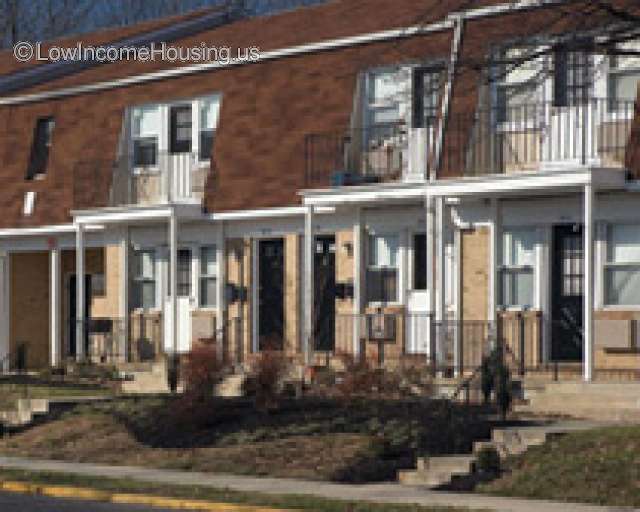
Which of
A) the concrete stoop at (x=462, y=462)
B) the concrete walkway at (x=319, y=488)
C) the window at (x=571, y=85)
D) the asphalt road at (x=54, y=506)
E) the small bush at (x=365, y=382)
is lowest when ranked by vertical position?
the asphalt road at (x=54, y=506)

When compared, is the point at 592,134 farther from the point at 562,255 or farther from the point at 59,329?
the point at 59,329

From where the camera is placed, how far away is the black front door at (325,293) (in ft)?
98.4

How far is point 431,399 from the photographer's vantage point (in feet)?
76.7

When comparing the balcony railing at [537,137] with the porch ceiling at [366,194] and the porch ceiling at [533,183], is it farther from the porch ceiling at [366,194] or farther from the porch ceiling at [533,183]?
the porch ceiling at [366,194]

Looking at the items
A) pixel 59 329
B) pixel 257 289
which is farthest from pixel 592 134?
pixel 59 329

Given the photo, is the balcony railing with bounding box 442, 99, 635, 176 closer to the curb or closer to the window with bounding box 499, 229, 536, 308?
the window with bounding box 499, 229, 536, 308

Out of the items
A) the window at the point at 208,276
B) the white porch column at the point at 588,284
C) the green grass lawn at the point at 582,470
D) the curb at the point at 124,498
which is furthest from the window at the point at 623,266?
the window at the point at 208,276

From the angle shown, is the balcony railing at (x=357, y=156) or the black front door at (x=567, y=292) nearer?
the black front door at (x=567, y=292)

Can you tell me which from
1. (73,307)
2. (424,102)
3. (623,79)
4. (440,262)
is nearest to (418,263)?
(440,262)

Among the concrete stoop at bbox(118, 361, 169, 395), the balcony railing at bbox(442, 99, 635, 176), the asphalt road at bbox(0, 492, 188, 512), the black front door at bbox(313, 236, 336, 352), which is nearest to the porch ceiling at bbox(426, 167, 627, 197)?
the balcony railing at bbox(442, 99, 635, 176)

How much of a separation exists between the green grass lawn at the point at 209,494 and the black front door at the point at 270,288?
10321 mm

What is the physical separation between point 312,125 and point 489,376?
350 inches

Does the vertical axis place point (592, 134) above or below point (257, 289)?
above

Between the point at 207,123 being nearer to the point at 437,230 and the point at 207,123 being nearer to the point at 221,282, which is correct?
the point at 221,282
